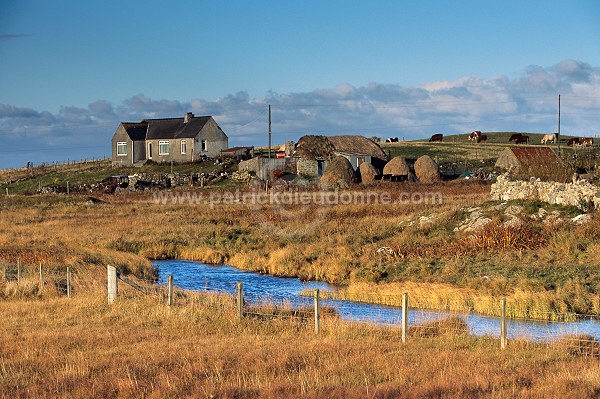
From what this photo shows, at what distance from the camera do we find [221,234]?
4312 centimetres

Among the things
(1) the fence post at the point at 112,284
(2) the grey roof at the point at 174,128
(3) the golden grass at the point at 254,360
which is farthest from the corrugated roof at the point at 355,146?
(3) the golden grass at the point at 254,360

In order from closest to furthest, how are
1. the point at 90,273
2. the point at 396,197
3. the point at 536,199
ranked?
the point at 90,273
the point at 536,199
the point at 396,197

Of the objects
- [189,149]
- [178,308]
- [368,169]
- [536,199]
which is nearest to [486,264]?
[536,199]

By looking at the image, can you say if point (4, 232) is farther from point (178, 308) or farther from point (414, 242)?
point (178, 308)

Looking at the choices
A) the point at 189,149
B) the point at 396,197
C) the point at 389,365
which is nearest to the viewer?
the point at 389,365

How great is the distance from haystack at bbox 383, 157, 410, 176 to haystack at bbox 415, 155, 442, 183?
42.3 inches

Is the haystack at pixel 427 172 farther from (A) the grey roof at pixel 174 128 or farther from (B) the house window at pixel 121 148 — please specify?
(B) the house window at pixel 121 148

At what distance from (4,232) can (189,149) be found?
48.0 metres

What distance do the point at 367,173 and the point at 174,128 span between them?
32135 millimetres

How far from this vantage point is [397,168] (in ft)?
235

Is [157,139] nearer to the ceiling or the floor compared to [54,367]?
nearer to the ceiling

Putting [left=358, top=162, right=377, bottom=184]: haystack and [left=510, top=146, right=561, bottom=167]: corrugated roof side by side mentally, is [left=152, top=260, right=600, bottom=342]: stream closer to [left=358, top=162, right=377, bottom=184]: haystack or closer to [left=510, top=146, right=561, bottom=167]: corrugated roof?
[left=358, top=162, right=377, bottom=184]: haystack

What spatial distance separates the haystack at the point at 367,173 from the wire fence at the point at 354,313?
43.9 metres

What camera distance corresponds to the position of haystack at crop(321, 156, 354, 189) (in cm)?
6738
